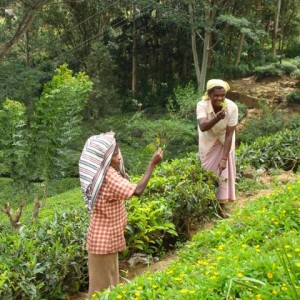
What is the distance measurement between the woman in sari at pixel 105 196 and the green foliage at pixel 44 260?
1.58 feet

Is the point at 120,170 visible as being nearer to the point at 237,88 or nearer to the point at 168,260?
the point at 168,260

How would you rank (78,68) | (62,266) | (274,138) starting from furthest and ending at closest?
(78,68), (274,138), (62,266)

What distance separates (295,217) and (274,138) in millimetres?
3979

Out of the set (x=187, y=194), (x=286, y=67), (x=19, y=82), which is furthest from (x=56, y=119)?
(x=286, y=67)

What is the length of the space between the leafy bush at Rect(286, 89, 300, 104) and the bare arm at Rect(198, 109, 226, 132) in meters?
13.5

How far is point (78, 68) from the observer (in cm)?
2047

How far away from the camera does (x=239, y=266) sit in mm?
2404

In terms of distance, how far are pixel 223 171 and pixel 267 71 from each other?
51.4ft

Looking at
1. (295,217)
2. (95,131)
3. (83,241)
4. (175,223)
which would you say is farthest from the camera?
(95,131)

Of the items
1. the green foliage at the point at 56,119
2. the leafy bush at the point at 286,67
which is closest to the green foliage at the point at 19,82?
the green foliage at the point at 56,119

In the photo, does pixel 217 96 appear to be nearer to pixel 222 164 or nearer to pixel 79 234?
pixel 222 164

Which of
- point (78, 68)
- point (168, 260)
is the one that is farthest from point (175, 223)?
point (78, 68)

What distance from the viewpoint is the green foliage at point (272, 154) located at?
6.69 m

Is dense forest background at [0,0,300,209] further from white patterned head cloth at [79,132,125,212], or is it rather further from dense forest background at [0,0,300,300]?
white patterned head cloth at [79,132,125,212]
